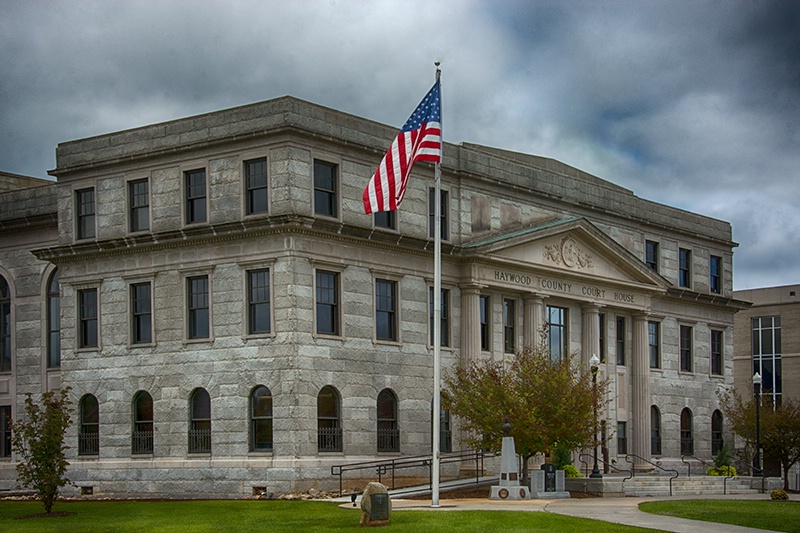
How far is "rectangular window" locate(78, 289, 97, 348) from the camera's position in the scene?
4938 cm

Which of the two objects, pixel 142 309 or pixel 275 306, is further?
pixel 142 309

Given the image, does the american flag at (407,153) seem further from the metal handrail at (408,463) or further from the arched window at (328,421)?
the metal handrail at (408,463)

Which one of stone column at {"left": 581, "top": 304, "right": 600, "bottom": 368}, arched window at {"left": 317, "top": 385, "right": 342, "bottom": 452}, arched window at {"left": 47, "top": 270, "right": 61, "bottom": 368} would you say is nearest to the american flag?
arched window at {"left": 317, "top": 385, "right": 342, "bottom": 452}

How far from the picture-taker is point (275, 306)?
145 ft

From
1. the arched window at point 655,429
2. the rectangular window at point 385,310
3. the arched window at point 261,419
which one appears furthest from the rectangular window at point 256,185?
the arched window at point 655,429

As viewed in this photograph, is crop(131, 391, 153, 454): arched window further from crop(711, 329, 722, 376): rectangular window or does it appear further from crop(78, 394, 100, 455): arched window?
crop(711, 329, 722, 376): rectangular window

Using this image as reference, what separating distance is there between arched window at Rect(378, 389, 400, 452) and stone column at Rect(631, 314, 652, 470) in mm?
18166

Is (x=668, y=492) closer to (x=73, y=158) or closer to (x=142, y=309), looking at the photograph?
(x=142, y=309)

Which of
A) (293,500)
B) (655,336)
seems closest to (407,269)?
(293,500)

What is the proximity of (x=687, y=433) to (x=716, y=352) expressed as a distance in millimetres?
5802

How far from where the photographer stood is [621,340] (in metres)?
61.3

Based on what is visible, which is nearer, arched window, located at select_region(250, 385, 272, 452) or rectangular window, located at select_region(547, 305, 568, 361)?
arched window, located at select_region(250, 385, 272, 452)

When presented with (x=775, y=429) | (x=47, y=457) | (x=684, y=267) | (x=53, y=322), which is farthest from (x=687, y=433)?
(x=47, y=457)

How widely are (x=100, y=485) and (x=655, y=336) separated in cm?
2976
